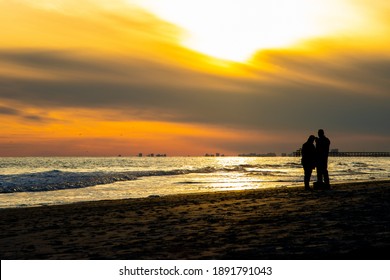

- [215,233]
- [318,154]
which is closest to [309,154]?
[318,154]

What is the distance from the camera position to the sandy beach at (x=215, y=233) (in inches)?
360

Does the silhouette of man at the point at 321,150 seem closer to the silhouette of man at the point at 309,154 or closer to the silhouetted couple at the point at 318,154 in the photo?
the silhouetted couple at the point at 318,154

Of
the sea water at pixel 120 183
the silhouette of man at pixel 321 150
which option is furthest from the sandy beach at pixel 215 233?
the sea water at pixel 120 183

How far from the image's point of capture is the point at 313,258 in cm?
825

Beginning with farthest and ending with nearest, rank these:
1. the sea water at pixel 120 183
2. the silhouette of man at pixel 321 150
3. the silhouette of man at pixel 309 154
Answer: the sea water at pixel 120 183 → the silhouette of man at pixel 309 154 → the silhouette of man at pixel 321 150

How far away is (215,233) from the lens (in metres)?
11.5

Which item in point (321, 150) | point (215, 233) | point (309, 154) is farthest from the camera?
point (309, 154)

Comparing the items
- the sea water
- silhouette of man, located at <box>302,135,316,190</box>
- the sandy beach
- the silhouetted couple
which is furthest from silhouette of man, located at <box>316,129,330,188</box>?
the sea water

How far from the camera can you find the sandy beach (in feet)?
30.0

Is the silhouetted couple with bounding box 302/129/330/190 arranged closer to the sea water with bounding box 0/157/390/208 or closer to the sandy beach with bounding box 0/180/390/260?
the sandy beach with bounding box 0/180/390/260

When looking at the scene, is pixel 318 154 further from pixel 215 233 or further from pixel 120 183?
pixel 120 183

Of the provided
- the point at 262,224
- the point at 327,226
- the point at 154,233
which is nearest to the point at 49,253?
the point at 154,233
